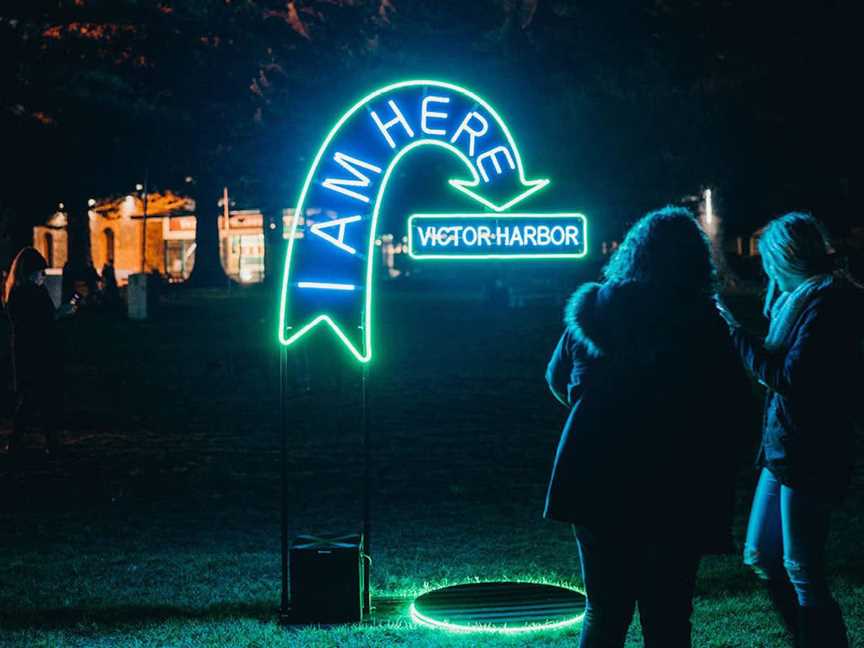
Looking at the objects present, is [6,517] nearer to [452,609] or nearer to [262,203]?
[452,609]

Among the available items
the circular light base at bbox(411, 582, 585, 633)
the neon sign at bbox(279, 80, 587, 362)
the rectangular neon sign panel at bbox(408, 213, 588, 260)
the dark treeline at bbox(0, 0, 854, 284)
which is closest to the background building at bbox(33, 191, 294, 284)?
the dark treeline at bbox(0, 0, 854, 284)

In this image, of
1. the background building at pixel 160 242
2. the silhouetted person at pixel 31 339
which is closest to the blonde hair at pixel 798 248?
the silhouetted person at pixel 31 339

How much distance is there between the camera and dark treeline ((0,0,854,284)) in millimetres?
26047

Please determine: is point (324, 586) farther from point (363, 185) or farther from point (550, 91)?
point (550, 91)

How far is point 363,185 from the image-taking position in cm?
523

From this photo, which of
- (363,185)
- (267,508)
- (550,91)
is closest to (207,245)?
(550,91)

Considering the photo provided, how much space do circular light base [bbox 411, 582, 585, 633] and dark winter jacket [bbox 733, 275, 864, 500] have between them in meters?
1.61

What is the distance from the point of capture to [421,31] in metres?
28.9

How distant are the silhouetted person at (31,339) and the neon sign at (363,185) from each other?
16.3 ft

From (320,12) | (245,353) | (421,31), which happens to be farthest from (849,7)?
(245,353)

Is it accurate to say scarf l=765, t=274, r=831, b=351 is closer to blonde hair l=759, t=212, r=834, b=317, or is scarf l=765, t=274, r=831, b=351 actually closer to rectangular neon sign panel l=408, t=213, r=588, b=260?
blonde hair l=759, t=212, r=834, b=317

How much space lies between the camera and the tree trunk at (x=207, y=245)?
46.8 metres

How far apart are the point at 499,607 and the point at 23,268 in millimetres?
5752

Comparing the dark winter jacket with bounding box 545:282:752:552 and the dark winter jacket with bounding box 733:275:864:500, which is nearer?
the dark winter jacket with bounding box 545:282:752:552
